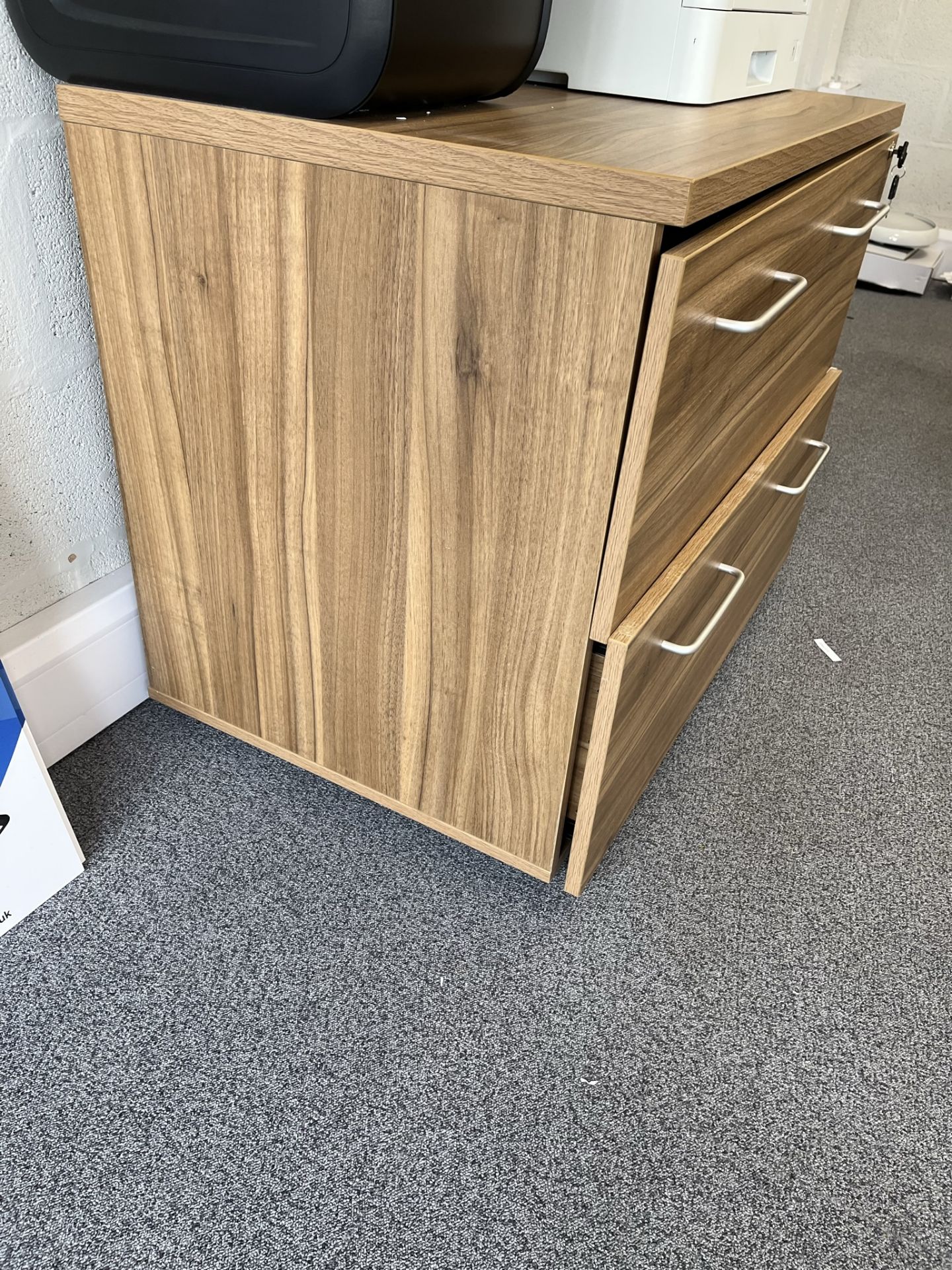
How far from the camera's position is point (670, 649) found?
0.68 meters

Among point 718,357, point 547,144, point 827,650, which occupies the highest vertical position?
point 547,144

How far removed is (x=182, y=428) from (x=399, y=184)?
11.3 inches

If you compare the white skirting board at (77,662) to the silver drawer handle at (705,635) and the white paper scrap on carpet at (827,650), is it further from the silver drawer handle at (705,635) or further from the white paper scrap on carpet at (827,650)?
the white paper scrap on carpet at (827,650)

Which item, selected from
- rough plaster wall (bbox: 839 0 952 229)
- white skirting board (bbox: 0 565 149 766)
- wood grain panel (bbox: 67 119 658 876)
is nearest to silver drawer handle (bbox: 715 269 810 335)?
wood grain panel (bbox: 67 119 658 876)

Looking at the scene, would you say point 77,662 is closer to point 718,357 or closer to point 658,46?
point 718,357

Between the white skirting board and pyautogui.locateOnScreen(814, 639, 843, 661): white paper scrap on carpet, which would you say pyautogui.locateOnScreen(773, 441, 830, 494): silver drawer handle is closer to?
pyautogui.locateOnScreen(814, 639, 843, 661): white paper scrap on carpet

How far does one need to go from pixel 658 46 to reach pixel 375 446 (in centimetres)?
42

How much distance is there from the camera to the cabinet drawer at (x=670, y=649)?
0.64 meters

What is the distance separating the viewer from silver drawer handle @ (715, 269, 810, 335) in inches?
22.4

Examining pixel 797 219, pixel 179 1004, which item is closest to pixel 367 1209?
pixel 179 1004

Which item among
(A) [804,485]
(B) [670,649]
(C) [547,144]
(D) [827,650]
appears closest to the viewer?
(C) [547,144]

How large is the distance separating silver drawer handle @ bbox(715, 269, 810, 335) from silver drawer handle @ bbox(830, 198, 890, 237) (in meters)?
0.12

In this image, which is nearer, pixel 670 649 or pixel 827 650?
pixel 670 649

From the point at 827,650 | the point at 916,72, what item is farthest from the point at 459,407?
the point at 916,72
